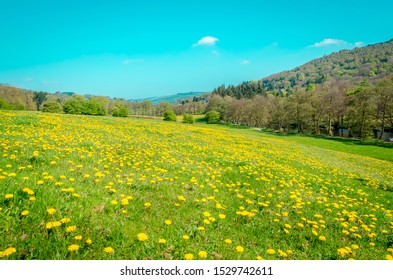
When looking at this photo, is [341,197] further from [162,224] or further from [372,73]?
[372,73]

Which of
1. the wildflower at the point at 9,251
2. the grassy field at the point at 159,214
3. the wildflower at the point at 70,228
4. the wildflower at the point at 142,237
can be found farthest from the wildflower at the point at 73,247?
the wildflower at the point at 142,237

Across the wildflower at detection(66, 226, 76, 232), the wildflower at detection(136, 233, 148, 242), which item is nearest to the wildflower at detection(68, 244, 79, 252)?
the wildflower at detection(66, 226, 76, 232)

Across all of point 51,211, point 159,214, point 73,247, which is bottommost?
point 159,214

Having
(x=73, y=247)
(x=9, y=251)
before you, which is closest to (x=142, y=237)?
(x=73, y=247)

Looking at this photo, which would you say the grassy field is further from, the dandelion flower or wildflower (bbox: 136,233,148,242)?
wildflower (bbox: 136,233,148,242)

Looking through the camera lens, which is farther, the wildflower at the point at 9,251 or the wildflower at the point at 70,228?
the wildflower at the point at 70,228

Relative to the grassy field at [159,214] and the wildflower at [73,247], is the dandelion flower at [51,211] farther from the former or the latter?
the wildflower at [73,247]

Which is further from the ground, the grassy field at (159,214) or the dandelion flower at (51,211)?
the dandelion flower at (51,211)

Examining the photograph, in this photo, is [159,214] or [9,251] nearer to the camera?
[9,251]

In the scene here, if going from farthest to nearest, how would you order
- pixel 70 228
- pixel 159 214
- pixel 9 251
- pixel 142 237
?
pixel 159 214
pixel 142 237
pixel 70 228
pixel 9 251

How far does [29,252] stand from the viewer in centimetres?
330

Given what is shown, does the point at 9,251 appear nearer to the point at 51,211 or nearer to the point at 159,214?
the point at 51,211
